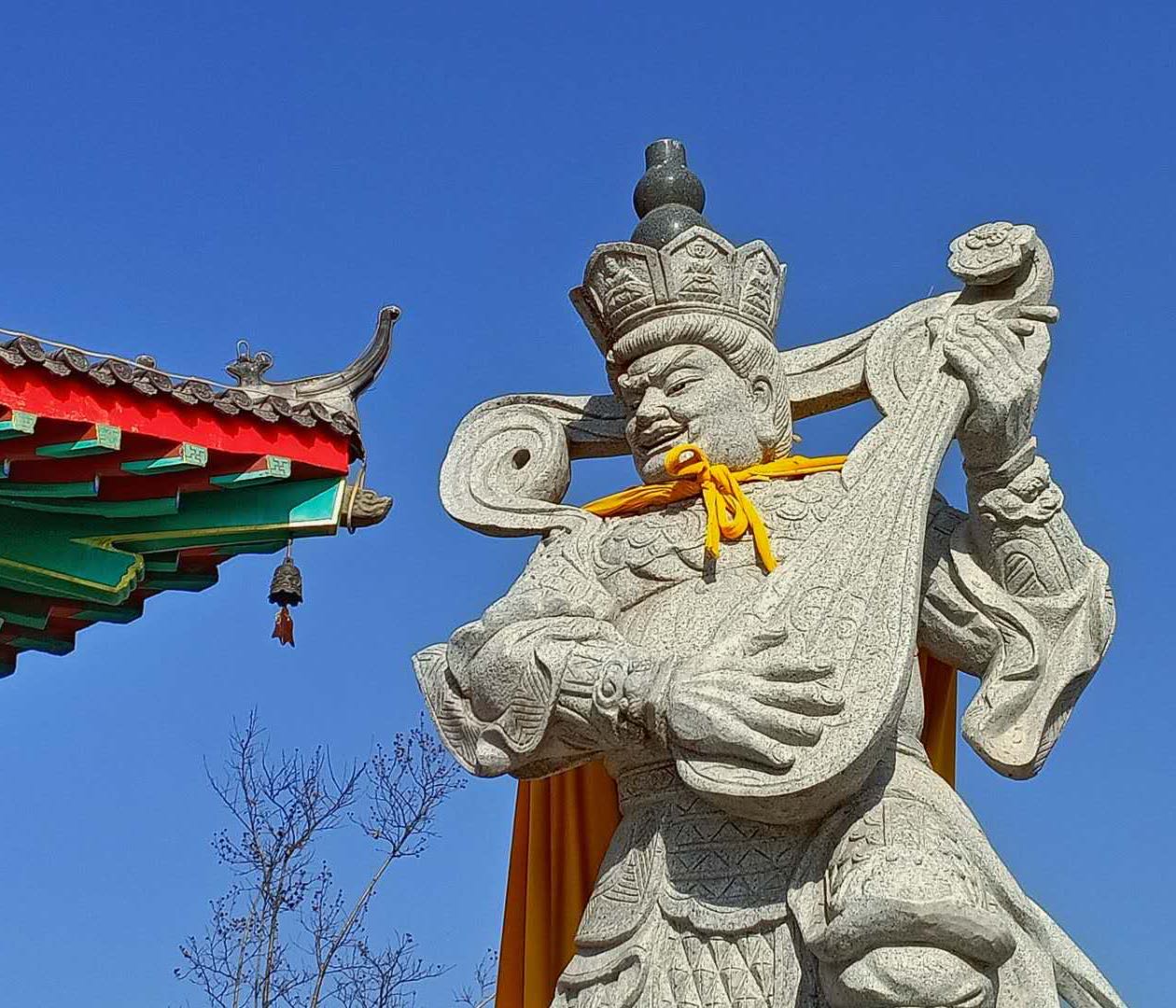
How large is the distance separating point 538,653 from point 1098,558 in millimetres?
1215

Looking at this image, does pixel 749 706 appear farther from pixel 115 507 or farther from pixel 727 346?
pixel 115 507

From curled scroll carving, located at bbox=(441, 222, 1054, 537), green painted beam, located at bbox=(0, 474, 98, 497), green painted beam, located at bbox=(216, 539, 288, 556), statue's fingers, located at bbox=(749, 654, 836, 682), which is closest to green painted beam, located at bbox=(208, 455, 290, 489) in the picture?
green painted beam, located at bbox=(216, 539, 288, 556)

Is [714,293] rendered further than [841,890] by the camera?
Yes

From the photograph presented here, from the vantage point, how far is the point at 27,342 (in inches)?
207

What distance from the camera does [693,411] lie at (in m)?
3.49

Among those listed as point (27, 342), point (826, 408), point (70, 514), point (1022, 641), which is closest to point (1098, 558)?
point (1022, 641)

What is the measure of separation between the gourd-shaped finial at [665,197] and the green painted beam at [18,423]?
2.40 m

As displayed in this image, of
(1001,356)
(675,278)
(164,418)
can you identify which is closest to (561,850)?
(675,278)

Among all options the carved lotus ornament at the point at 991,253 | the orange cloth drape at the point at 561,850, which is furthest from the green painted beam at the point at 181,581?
the carved lotus ornament at the point at 991,253

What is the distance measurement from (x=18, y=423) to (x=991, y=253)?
3284mm

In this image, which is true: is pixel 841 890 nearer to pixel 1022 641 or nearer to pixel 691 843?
pixel 691 843

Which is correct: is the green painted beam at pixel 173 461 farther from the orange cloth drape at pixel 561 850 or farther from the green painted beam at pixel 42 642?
the orange cloth drape at pixel 561 850

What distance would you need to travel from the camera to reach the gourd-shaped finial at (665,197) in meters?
3.68

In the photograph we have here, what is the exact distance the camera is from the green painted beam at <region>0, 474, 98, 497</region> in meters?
5.67
